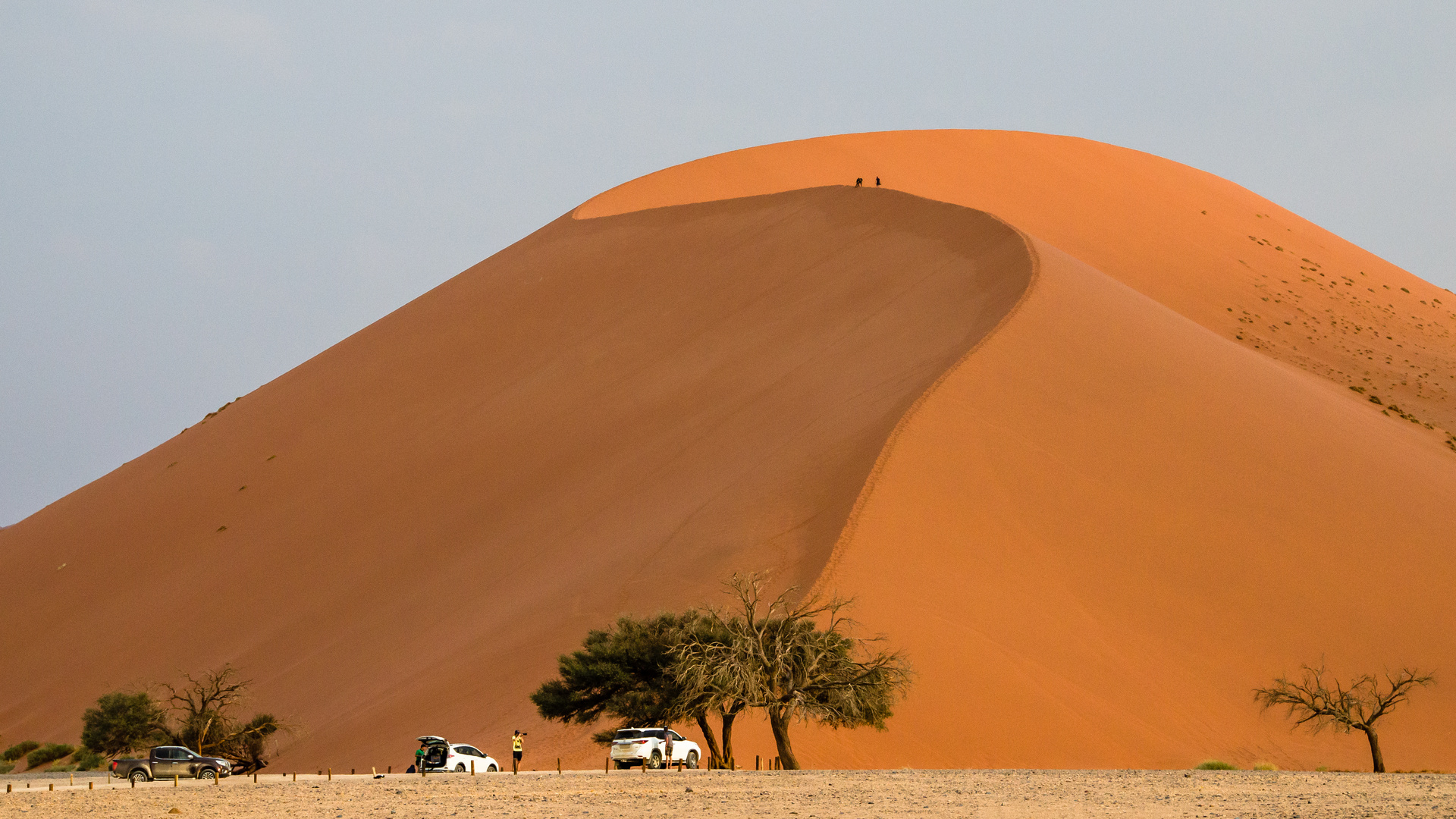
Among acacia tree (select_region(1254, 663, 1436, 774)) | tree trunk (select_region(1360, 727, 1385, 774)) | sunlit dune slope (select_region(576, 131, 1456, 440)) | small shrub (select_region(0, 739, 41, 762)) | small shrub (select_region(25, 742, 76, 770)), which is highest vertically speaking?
sunlit dune slope (select_region(576, 131, 1456, 440))

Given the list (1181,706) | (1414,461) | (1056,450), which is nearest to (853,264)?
(1056,450)

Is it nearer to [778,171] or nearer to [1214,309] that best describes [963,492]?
[1214,309]

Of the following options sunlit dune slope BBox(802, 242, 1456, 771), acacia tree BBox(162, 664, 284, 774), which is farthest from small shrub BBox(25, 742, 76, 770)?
sunlit dune slope BBox(802, 242, 1456, 771)

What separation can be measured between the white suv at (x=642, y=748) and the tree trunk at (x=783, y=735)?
5.62 ft

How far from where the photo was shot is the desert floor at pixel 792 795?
14906 millimetres

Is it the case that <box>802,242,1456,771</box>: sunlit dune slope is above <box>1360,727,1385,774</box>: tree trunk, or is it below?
above

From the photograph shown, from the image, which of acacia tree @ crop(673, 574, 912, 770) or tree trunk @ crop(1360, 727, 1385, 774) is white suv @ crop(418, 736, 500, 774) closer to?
acacia tree @ crop(673, 574, 912, 770)

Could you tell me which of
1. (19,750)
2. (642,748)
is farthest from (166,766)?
(19,750)

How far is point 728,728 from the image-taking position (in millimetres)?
21984

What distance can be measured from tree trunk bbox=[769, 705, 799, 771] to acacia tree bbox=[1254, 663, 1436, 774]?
294 inches

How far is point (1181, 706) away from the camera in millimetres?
23578

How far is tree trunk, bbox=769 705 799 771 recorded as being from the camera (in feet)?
68.2

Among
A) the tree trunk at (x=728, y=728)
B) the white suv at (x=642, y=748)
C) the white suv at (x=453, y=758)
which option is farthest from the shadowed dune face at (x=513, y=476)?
the tree trunk at (x=728, y=728)

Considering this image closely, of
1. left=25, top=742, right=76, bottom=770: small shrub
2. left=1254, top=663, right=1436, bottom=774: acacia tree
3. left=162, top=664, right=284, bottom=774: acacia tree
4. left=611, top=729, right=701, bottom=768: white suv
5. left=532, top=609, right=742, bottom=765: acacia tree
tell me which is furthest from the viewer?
left=25, top=742, right=76, bottom=770: small shrub
